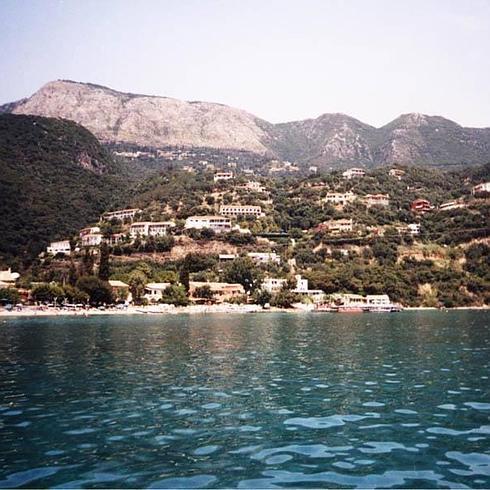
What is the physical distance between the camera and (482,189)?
160 m

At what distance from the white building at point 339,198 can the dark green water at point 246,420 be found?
127 meters

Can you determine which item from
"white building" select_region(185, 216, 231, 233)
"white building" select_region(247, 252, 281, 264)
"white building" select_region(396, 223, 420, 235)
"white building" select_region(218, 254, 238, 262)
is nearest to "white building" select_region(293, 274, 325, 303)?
"white building" select_region(247, 252, 281, 264)

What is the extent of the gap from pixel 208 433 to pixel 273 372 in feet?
37.2

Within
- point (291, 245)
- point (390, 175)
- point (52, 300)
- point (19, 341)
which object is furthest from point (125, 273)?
point (390, 175)

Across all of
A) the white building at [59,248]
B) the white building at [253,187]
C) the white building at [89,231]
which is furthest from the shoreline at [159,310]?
the white building at [253,187]

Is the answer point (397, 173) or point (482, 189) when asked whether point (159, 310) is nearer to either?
point (482, 189)

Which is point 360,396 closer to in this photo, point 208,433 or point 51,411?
point 208,433

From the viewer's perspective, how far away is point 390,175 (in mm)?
184875

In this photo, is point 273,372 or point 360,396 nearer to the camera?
point 360,396

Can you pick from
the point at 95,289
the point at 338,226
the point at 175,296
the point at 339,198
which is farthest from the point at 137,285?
the point at 339,198

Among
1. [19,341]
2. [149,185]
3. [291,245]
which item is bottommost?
[19,341]

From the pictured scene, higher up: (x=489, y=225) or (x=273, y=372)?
(x=489, y=225)

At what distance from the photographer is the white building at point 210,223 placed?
13988 centimetres

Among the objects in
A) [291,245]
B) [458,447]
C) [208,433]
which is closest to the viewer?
[458,447]
